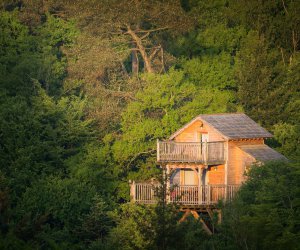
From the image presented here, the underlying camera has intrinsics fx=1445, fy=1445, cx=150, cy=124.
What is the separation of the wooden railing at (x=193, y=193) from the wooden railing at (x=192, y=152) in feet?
4.88

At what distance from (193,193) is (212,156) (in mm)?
2289

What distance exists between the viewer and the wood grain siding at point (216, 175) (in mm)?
76062

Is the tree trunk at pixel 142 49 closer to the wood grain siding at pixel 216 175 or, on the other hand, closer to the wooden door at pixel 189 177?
the wooden door at pixel 189 177

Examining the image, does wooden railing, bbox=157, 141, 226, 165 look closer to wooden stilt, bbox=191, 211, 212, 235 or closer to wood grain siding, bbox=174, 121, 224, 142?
wood grain siding, bbox=174, 121, 224, 142

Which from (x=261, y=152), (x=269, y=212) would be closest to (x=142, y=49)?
(x=261, y=152)

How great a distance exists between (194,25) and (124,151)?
1425cm

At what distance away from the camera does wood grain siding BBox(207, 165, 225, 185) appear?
76.1 meters

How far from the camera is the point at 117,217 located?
7362 centimetres

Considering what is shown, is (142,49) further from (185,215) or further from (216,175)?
(185,215)

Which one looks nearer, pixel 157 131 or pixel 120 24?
pixel 157 131

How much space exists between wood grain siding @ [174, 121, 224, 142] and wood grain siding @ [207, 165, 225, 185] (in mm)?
1525

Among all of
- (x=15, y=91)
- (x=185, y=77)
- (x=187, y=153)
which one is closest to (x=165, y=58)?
(x=185, y=77)

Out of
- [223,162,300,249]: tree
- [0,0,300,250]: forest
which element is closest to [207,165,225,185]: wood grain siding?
[0,0,300,250]: forest

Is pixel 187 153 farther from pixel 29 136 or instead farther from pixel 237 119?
pixel 29 136
